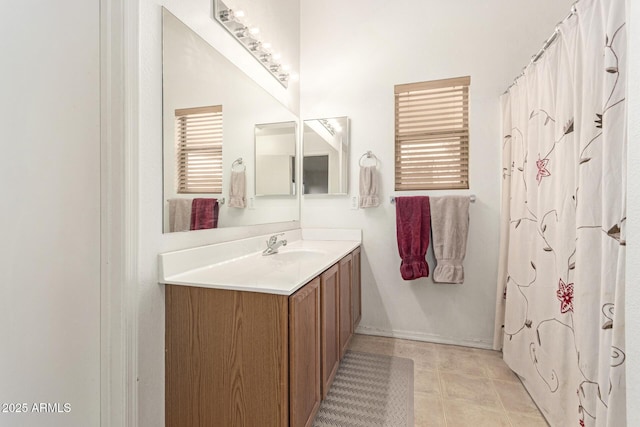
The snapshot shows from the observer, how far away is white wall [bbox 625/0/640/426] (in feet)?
2.34

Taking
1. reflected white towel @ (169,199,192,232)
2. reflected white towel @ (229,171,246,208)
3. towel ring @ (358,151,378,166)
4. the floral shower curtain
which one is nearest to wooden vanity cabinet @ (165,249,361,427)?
reflected white towel @ (169,199,192,232)

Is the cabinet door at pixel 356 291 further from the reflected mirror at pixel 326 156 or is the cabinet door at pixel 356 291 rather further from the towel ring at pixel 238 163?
the towel ring at pixel 238 163

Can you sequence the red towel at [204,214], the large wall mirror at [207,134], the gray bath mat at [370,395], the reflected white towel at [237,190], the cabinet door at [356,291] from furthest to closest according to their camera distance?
the cabinet door at [356,291] < the reflected white towel at [237,190] < the gray bath mat at [370,395] < the red towel at [204,214] < the large wall mirror at [207,134]

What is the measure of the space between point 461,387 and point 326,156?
189cm

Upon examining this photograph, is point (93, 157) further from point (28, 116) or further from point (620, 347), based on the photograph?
point (620, 347)

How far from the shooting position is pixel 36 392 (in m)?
0.99

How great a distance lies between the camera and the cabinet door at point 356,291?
6.77 ft

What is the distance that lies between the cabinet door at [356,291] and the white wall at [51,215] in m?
1.50

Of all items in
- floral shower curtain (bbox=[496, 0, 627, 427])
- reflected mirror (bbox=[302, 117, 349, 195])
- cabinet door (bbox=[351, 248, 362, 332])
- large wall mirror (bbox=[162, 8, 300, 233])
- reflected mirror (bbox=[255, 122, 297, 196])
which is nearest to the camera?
floral shower curtain (bbox=[496, 0, 627, 427])

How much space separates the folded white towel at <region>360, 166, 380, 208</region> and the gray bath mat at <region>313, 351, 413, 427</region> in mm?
1164

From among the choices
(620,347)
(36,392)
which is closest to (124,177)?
(36,392)

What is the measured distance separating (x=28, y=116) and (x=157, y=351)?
3.21ft

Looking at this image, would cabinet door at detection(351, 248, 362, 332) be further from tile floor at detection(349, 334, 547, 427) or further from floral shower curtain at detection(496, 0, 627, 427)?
floral shower curtain at detection(496, 0, 627, 427)

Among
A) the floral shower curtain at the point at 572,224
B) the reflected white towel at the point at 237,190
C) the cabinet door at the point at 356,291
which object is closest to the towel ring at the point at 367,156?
the cabinet door at the point at 356,291
